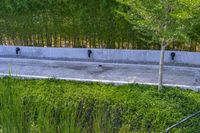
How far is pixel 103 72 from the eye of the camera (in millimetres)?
10000

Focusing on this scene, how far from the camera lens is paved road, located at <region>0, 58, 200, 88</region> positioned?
947 centimetres

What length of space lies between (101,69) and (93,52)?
2.18 feet

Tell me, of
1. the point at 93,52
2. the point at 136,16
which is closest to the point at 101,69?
the point at 93,52

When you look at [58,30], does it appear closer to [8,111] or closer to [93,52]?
[93,52]

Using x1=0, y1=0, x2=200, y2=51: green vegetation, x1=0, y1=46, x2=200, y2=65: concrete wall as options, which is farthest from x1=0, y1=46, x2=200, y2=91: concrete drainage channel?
x1=0, y1=0, x2=200, y2=51: green vegetation

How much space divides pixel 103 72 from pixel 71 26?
1.91 metres

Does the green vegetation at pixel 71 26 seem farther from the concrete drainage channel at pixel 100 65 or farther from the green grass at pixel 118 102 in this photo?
the green grass at pixel 118 102

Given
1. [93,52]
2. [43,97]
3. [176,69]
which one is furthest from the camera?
[93,52]

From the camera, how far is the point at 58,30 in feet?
37.1

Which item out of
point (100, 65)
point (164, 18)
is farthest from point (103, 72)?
point (164, 18)

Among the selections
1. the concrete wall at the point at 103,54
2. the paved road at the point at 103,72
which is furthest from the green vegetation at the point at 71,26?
the paved road at the point at 103,72

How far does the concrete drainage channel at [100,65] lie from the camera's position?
31.4 feet

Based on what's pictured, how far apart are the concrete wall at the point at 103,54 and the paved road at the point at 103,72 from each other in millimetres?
270

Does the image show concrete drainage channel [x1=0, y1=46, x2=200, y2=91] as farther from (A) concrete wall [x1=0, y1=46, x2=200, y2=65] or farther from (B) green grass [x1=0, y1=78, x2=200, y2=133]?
(B) green grass [x1=0, y1=78, x2=200, y2=133]
